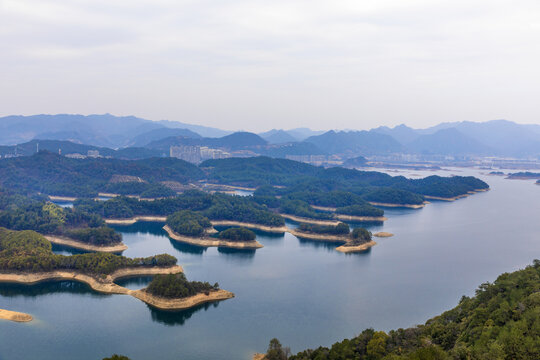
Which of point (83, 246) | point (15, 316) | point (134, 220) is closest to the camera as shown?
point (15, 316)

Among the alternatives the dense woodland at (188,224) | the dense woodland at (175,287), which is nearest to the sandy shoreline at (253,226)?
the dense woodland at (188,224)

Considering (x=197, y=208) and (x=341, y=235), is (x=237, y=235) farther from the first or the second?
(x=197, y=208)

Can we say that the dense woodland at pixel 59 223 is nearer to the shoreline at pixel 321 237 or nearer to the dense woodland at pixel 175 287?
the dense woodland at pixel 175 287

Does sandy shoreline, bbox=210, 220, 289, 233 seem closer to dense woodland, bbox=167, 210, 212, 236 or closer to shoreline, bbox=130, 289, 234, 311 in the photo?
dense woodland, bbox=167, 210, 212, 236

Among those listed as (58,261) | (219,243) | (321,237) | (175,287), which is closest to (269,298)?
(175,287)

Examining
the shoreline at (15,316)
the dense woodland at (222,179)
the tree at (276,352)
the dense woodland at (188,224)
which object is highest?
the dense woodland at (222,179)
